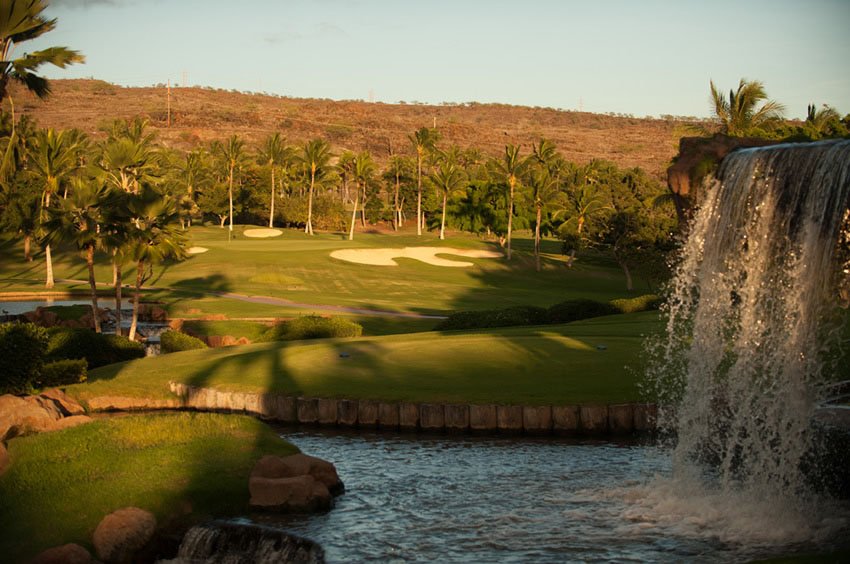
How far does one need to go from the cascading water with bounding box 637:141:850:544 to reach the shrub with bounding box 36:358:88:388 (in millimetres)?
20377

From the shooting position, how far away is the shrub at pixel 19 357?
97.2 ft

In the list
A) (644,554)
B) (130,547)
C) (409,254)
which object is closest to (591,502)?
(644,554)

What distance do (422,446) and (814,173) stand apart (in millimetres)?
12394

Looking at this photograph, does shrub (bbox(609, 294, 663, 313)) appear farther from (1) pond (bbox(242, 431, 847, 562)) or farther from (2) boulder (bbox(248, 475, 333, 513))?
(2) boulder (bbox(248, 475, 333, 513))

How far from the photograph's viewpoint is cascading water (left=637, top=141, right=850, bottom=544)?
18516 mm

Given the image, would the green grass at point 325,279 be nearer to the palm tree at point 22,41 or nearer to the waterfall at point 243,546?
the palm tree at point 22,41

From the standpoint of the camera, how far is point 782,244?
20.2 m

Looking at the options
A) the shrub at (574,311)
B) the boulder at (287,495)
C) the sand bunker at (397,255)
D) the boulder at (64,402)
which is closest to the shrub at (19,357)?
the boulder at (64,402)

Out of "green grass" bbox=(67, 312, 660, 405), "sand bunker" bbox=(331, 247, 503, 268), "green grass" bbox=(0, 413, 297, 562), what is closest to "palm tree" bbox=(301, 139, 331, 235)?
"sand bunker" bbox=(331, 247, 503, 268)

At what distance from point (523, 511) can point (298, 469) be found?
491 cm

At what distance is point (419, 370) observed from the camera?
108 feet

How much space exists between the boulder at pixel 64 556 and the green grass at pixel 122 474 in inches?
20.8

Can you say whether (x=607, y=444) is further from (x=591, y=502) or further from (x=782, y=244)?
(x=782, y=244)

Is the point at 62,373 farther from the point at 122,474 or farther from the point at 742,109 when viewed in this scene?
the point at 742,109
